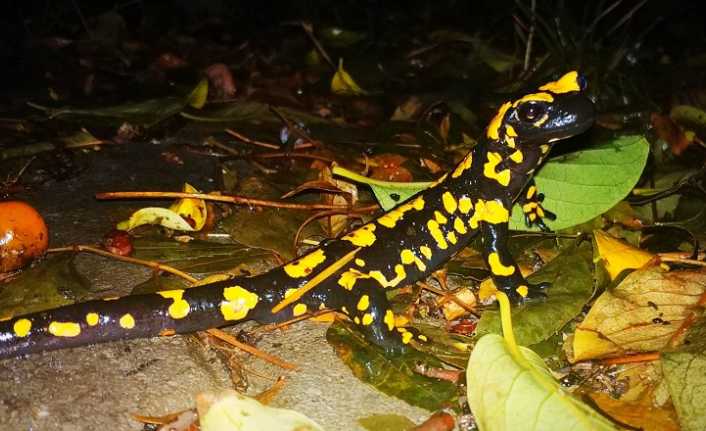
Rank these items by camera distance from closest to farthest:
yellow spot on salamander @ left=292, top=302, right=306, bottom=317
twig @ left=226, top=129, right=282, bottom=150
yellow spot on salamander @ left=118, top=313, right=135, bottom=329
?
yellow spot on salamander @ left=118, top=313, right=135, bottom=329 < yellow spot on salamander @ left=292, top=302, right=306, bottom=317 < twig @ left=226, top=129, right=282, bottom=150

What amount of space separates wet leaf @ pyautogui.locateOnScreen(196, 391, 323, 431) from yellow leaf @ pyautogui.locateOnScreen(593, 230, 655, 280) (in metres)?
1.11

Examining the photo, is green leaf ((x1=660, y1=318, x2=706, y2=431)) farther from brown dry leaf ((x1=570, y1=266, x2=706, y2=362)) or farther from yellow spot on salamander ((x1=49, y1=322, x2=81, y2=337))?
yellow spot on salamander ((x1=49, y1=322, x2=81, y2=337))

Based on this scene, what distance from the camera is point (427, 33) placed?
6.36 metres

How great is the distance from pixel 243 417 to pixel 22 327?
2.50 ft

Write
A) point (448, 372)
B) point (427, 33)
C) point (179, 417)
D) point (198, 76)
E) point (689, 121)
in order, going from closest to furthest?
point (179, 417)
point (448, 372)
point (689, 121)
point (198, 76)
point (427, 33)

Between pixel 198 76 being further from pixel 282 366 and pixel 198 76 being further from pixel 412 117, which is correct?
pixel 282 366

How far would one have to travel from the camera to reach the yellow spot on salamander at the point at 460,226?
101 inches

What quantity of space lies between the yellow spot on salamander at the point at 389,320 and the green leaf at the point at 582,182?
546 mm

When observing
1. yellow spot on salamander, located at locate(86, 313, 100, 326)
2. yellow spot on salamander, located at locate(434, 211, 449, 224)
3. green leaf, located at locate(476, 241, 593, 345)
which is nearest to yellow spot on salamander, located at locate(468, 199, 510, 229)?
yellow spot on salamander, located at locate(434, 211, 449, 224)

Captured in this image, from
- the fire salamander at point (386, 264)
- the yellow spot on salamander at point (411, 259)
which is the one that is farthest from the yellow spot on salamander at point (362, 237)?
the yellow spot on salamander at point (411, 259)

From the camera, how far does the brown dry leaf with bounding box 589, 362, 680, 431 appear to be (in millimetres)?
1672

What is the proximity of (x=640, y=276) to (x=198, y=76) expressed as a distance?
3301 millimetres

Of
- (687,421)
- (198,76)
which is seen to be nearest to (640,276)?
(687,421)

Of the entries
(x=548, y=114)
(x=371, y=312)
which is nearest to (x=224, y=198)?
(x=371, y=312)
